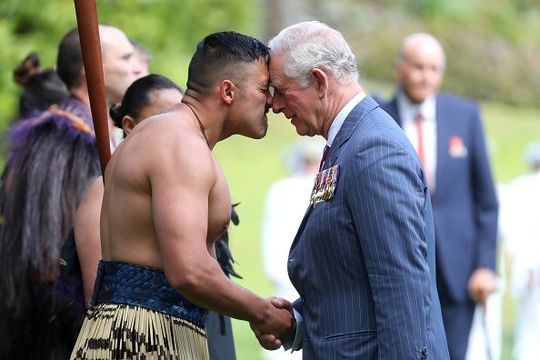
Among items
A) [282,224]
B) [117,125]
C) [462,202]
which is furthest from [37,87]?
[282,224]

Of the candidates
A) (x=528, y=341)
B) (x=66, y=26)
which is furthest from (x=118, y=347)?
(x=66, y=26)

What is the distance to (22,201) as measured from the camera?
6.44m

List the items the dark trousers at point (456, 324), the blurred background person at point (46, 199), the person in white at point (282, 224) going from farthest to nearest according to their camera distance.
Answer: the person in white at point (282, 224) → the dark trousers at point (456, 324) → the blurred background person at point (46, 199)

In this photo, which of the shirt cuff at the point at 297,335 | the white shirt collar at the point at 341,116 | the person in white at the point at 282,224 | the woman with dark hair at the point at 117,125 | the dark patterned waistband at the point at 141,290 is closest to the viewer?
the dark patterned waistband at the point at 141,290

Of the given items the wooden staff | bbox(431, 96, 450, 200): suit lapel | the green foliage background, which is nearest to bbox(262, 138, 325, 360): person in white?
the green foliage background

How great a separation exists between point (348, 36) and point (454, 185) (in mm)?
16820

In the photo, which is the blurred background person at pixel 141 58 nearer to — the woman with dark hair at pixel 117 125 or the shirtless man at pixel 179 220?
the woman with dark hair at pixel 117 125

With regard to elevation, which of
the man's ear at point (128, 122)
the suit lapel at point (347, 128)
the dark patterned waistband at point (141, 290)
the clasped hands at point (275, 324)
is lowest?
the clasped hands at point (275, 324)

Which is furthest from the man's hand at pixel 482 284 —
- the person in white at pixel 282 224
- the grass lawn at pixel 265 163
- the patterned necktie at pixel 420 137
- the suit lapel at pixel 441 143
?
the grass lawn at pixel 265 163

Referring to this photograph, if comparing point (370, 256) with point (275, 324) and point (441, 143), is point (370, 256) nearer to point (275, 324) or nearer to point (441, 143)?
point (275, 324)

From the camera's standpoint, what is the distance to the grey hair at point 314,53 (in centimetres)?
502

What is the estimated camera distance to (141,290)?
16.2ft

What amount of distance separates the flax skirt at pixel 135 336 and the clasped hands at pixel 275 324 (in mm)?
272

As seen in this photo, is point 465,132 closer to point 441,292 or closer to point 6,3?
point 441,292
